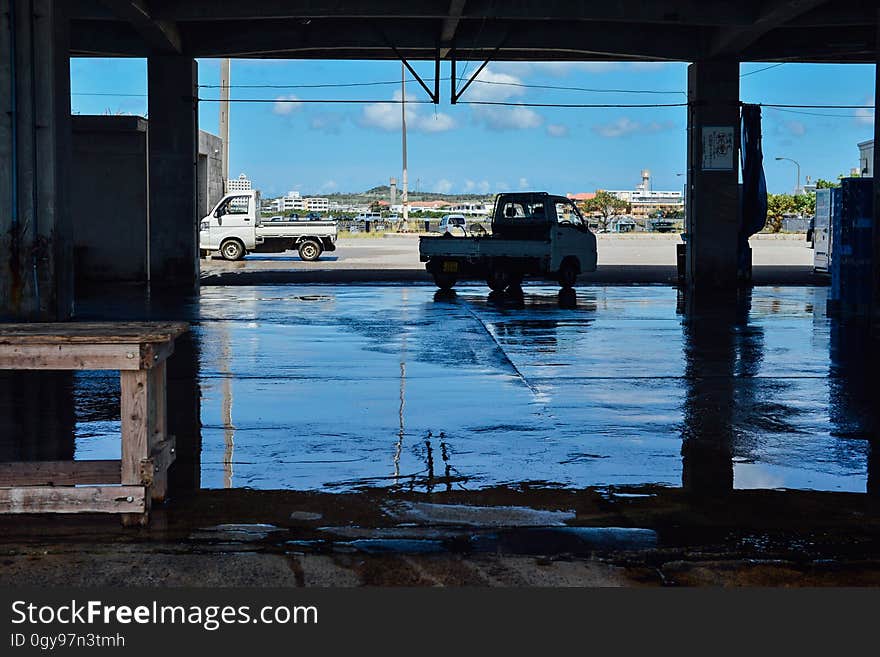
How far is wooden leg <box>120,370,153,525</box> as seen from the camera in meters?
6.32

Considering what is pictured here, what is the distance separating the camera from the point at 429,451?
842 cm

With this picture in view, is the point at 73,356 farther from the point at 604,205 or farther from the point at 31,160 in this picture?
the point at 604,205

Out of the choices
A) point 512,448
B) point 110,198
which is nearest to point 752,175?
point 110,198

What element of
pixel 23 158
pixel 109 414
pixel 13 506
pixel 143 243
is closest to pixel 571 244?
pixel 143 243

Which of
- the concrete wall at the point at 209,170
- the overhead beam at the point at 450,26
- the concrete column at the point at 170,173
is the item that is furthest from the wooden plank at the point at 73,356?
the concrete wall at the point at 209,170

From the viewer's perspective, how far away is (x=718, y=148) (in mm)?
26844

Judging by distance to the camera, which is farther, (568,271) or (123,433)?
(568,271)

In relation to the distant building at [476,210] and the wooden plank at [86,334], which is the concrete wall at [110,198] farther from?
the distant building at [476,210]

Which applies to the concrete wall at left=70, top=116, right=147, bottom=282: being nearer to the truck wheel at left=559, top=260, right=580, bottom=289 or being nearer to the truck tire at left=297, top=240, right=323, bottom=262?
the truck wheel at left=559, top=260, right=580, bottom=289

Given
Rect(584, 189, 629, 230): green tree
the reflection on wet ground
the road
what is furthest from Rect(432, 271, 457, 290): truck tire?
Rect(584, 189, 629, 230): green tree

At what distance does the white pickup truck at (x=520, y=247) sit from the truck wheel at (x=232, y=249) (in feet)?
45.6

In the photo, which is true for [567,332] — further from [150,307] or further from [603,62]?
[603,62]

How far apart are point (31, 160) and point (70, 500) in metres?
10.6

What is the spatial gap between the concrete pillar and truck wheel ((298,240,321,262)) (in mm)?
22994
